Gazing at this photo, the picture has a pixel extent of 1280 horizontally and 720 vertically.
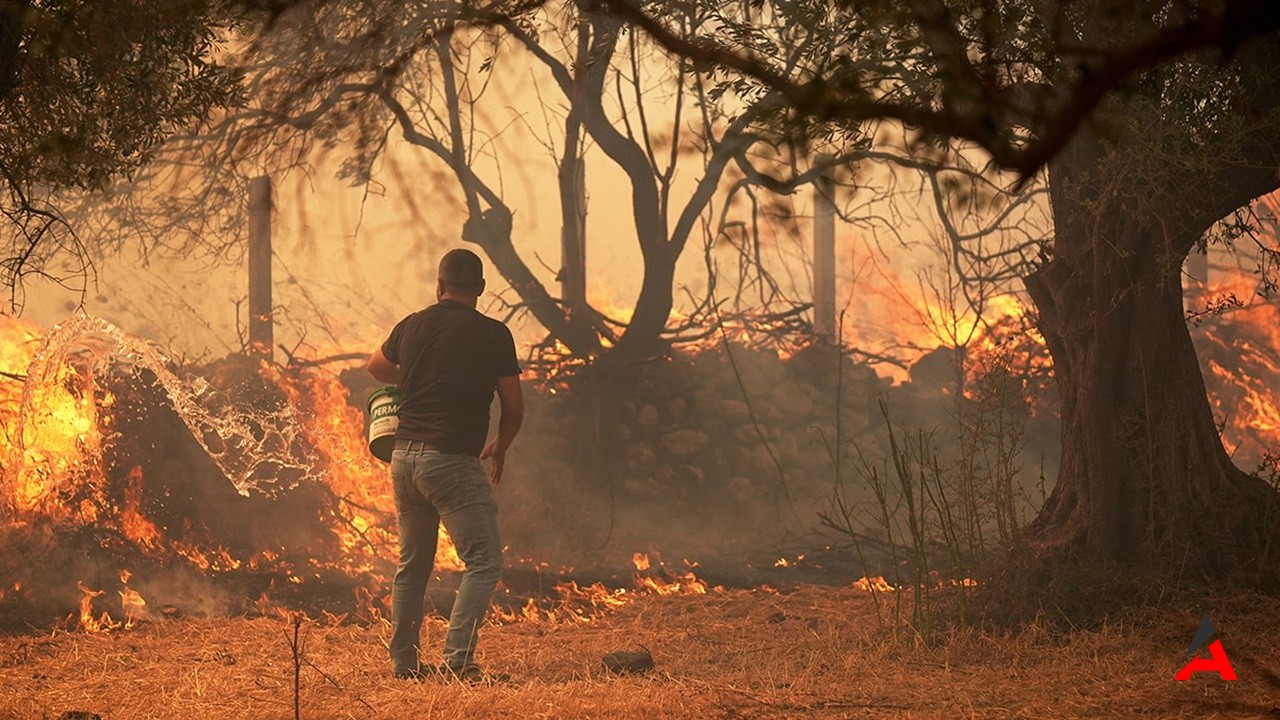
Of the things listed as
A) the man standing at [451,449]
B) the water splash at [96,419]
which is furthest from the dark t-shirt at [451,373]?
the water splash at [96,419]

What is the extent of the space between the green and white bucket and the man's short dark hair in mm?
573

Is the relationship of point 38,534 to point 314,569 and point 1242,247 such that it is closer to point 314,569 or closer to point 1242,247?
point 314,569

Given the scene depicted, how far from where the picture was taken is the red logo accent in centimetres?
562

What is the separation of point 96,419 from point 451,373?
556 centimetres

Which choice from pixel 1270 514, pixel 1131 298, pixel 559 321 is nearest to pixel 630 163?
pixel 559 321

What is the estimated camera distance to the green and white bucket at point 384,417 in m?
6.04

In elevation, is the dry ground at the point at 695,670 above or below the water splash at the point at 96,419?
below

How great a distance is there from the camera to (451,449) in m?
5.66

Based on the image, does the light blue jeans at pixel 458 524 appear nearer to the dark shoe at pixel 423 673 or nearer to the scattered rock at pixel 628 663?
the dark shoe at pixel 423 673

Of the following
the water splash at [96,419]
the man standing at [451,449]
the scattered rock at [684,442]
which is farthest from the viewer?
the scattered rock at [684,442]

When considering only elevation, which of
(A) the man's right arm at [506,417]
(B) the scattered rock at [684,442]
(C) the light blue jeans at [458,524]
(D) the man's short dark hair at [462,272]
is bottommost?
(C) the light blue jeans at [458,524]

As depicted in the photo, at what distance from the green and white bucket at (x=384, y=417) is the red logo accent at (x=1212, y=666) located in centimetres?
370

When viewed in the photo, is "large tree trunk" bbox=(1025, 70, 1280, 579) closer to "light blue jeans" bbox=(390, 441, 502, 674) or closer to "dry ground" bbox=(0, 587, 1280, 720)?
"dry ground" bbox=(0, 587, 1280, 720)

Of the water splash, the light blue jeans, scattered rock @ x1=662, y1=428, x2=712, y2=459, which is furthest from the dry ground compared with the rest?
scattered rock @ x1=662, y1=428, x2=712, y2=459
